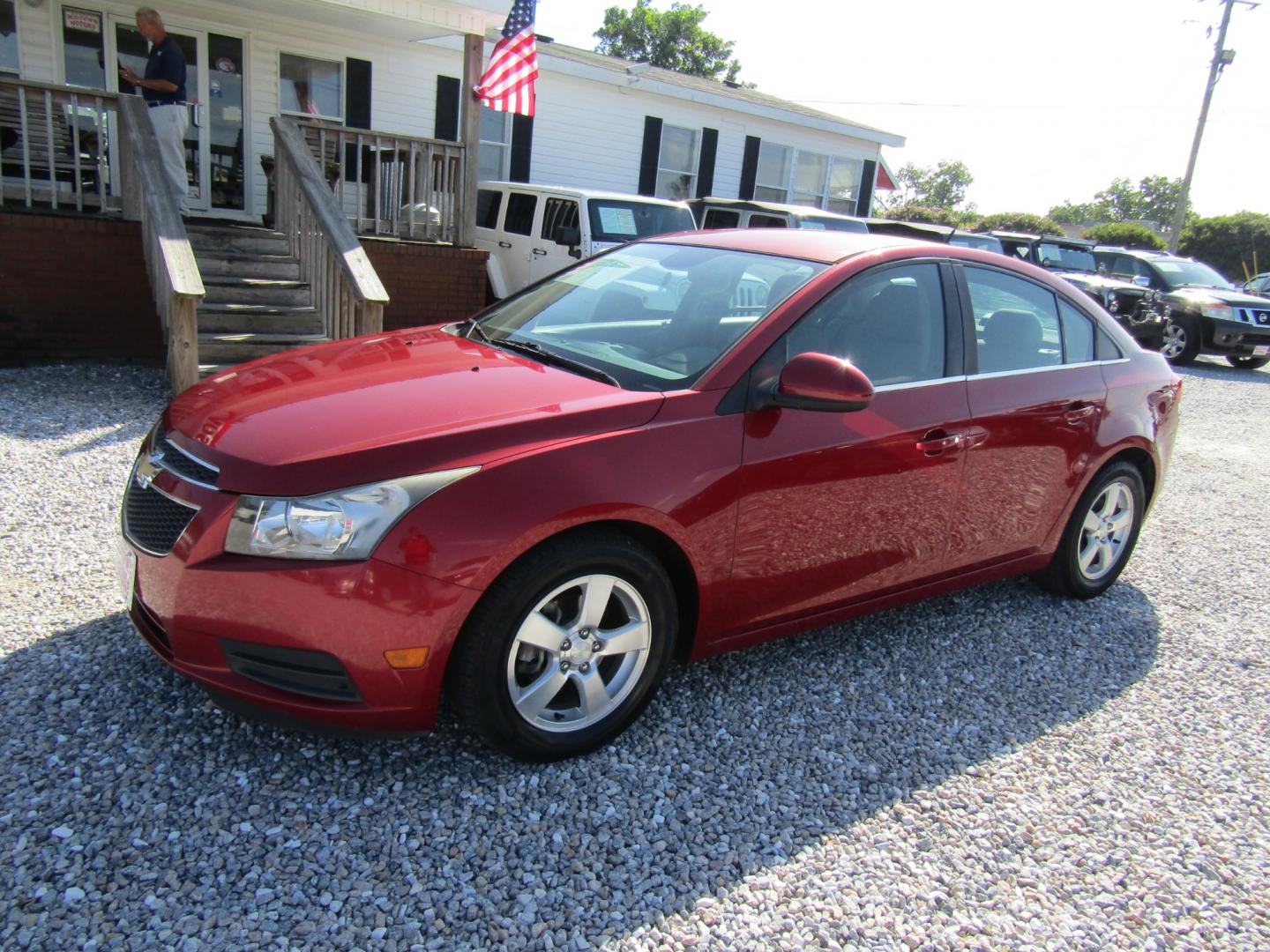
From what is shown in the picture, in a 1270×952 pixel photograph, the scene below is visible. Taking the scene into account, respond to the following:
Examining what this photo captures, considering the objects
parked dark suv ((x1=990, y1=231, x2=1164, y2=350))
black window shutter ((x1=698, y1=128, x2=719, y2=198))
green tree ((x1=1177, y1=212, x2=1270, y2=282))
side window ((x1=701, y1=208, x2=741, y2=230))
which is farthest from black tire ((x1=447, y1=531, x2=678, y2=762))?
green tree ((x1=1177, y1=212, x2=1270, y2=282))

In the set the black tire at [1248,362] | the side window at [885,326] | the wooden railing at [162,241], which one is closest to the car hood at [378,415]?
the side window at [885,326]

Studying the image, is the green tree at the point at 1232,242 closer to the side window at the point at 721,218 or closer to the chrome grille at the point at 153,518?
the side window at the point at 721,218

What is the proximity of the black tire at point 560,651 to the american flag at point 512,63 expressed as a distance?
774cm

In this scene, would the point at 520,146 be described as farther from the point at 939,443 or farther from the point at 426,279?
the point at 939,443

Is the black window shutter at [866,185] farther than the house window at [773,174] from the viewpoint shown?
Yes

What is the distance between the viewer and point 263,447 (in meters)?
2.58

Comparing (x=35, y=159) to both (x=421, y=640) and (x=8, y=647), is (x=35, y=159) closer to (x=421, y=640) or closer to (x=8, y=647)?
(x=8, y=647)

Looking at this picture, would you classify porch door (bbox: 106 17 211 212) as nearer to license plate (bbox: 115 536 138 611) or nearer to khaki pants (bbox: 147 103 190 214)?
khaki pants (bbox: 147 103 190 214)

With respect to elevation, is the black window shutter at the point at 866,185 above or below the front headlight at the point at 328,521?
above

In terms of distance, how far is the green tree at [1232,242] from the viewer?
115 feet

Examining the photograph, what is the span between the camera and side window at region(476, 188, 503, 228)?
466 inches

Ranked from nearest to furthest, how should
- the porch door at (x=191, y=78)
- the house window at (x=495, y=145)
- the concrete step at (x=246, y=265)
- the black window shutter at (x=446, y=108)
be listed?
the concrete step at (x=246, y=265) → the porch door at (x=191, y=78) → the black window shutter at (x=446, y=108) → the house window at (x=495, y=145)

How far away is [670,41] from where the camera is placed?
161ft

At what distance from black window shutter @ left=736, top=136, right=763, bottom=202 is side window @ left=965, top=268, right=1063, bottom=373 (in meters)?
13.7
